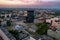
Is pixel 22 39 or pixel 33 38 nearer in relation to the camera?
pixel 33 38

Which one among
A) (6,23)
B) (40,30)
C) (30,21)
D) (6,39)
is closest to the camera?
(6,39)

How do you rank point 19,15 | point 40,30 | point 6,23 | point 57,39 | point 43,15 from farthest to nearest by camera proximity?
1. point 43,15
2. point 19,15
3. point 6,23
4. point 40,30
5. point 57,39

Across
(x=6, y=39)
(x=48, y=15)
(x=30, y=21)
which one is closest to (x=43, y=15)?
(x=48, y=15)

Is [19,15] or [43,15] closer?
[19,15]

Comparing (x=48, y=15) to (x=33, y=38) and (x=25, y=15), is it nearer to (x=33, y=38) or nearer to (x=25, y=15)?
(x=25, y=15)

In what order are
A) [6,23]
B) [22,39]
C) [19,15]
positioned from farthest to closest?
[19,15]
[6,23]
[22,39]

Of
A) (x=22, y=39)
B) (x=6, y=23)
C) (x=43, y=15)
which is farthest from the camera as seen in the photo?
(x=43, y=15)

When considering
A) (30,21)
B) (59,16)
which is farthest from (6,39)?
(59,16)

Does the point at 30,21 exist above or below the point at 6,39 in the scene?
below

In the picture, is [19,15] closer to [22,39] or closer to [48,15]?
[48,15]
